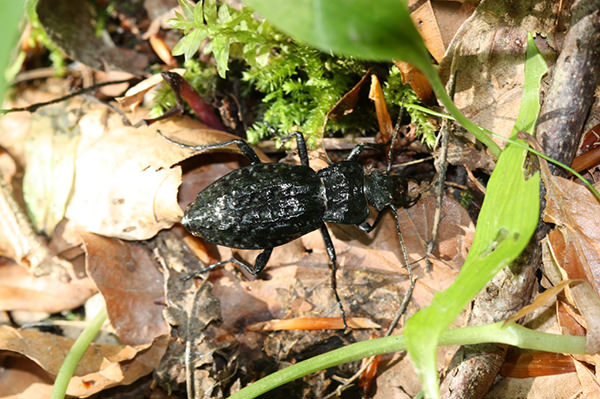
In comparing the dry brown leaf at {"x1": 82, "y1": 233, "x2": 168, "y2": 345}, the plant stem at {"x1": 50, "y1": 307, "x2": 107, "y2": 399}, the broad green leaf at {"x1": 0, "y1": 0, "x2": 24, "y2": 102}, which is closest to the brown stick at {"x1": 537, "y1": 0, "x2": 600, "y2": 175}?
A: the broad green leaf at {"x1": 0, "y1": 0, "x2": 24, "y2": 102}

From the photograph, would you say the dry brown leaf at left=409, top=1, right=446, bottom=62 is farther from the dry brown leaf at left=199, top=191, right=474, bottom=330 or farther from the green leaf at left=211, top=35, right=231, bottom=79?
the green leaf at left=211, top=35, right=231, bottom=79

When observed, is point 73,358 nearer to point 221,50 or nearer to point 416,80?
point 221,50

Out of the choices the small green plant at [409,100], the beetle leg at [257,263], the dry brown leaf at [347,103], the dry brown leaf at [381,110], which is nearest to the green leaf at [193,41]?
the dry brown leaf at [347,103]

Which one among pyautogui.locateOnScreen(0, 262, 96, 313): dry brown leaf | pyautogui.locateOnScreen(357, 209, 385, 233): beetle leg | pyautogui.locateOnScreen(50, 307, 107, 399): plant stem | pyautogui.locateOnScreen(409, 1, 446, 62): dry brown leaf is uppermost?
pyautogui.locateOnScreen(409, 1, 446, 62): dry brown leaf

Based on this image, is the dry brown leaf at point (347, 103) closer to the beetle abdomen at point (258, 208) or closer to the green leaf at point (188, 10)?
the beetle abdomen at point (258, 208)

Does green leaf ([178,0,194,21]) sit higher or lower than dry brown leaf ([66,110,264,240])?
higher

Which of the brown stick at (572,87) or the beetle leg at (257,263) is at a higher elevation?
the brown stick at (572,87)
